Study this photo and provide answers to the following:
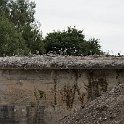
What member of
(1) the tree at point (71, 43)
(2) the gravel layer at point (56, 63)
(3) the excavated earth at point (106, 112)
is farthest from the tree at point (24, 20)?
(3) the excavated earth at point (106, 112)

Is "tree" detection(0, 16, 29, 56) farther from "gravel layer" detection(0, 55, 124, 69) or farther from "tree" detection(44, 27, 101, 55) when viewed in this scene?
"gravel layer" detection(0, 55, 124, 69)

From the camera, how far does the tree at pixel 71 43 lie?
4206cm

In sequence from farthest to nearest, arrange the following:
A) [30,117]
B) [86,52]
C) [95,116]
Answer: [86,52]
[30,117]
[95,116]

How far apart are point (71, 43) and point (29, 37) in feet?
20.8

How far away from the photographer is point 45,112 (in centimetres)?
1359

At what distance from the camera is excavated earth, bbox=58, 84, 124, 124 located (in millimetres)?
8820

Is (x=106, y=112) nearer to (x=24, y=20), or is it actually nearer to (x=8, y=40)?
(x=8, y=40)

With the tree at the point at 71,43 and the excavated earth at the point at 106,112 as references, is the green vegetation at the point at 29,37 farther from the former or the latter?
the excavated earth at the point at 106,112

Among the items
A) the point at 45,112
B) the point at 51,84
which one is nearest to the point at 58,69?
the point at 51,84

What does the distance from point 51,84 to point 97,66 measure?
62.9 inches

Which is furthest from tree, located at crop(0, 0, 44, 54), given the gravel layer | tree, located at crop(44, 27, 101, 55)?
the gravel layer

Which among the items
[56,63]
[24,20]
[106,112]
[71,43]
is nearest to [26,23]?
[24,20]

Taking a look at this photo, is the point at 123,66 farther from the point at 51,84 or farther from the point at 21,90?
the point at 21,90

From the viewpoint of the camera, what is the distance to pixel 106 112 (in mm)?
9344
